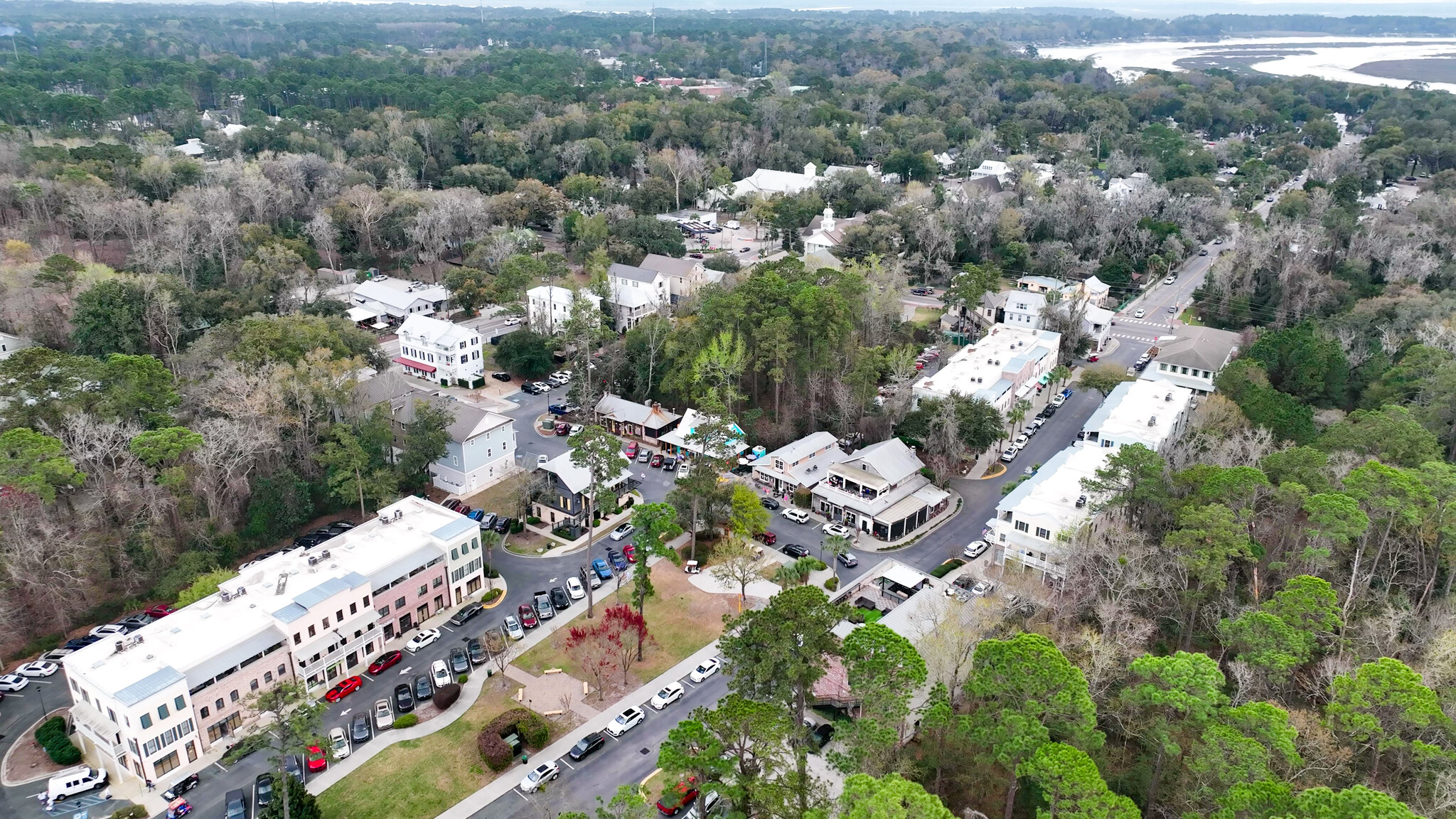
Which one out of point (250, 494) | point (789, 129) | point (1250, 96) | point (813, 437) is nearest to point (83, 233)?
point (250, 494)

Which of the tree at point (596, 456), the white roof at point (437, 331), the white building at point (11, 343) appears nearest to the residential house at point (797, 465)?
the tree at point (596, 456)

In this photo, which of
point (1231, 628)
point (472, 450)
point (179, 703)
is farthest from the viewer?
point (472, 450)

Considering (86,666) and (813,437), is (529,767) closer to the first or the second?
(86,666)

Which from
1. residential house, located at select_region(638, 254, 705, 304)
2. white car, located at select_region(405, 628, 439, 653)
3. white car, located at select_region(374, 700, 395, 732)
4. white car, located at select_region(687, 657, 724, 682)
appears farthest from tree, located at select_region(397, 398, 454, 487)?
residential house, located at select_region(638, 254, 705, 304)

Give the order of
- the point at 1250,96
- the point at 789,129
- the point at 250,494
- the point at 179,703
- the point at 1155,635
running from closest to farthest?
the point at 179,703 < the point at 1155,635 < the point at 250,494 < the point at 789,129 < the point at 1250,96

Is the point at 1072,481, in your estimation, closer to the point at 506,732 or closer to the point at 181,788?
the point at 506,732

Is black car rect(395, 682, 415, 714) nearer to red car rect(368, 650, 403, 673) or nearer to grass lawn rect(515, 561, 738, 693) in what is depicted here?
red car rect(368, 650, 403, 673)

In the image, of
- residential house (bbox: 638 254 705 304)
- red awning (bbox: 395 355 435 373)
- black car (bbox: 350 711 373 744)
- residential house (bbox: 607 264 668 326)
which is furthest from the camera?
residential house (bbox: 638 254 705 304)

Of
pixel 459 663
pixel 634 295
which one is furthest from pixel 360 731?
pixel 634 295
